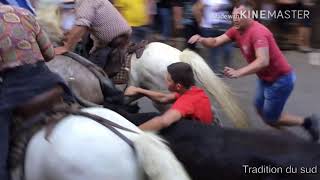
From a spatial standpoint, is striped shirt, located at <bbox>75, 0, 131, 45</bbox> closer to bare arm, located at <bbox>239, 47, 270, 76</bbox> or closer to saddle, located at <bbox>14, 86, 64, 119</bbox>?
bare arm, located at <bbox>239, 47, 270, 76</bbox>

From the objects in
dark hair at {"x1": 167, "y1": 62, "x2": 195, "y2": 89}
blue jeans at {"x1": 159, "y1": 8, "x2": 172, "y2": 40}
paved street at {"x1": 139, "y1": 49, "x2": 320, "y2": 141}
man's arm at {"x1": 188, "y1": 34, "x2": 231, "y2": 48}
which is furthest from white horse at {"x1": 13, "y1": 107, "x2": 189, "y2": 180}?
blue jeans at {"x1": 159, "y1": 8, "x2": 172, "y2": 40}

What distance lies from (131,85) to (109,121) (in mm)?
2871

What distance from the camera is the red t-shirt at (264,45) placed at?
22.7 feet

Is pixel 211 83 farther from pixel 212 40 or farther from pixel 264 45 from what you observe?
pixel 212 40

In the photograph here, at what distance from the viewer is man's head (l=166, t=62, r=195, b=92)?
594 cm

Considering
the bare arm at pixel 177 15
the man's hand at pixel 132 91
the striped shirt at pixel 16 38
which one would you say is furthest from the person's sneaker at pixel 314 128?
the bare arm at pixel 177 15

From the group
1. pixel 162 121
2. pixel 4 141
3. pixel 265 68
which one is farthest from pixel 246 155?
pixel 265 68

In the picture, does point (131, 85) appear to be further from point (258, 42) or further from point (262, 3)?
point (262, 3)

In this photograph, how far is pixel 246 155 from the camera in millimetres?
4363

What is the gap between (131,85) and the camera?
718 cm

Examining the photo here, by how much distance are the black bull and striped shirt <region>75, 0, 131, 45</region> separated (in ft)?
8.17

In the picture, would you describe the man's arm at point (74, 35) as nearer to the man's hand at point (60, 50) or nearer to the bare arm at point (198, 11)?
the man's hand at point (60, 50)

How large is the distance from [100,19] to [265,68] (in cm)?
155

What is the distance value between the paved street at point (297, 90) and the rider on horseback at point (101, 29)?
1610mm
